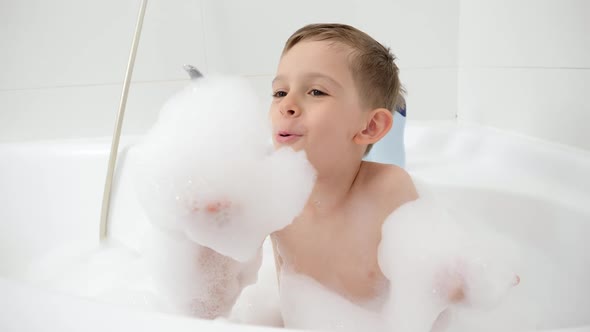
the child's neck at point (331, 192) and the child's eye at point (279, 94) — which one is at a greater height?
the child's eye at point (279, 94)

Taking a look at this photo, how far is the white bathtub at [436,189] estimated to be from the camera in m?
0.39

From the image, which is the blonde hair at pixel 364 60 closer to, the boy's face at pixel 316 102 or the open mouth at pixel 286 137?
the boy's face at pixel 316 102

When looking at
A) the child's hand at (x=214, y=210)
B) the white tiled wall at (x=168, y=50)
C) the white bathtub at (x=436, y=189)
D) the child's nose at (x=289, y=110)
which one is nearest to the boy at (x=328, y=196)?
the child's nose at (x=289, y=110)

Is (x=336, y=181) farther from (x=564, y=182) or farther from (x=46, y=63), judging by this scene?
(x=46, y=63)

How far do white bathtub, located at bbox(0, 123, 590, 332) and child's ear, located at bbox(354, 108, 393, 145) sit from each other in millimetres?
300

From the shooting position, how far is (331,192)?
0.83 m

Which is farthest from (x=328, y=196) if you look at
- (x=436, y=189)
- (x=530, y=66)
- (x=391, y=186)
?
(x=530, y=66)

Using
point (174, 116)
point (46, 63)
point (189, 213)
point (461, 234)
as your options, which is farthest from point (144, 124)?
point (461, 234)

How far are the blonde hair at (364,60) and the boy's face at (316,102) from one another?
17 millimetres

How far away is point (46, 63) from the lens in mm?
1426

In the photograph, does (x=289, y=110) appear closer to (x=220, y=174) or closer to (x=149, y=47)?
(x=220, y=174)

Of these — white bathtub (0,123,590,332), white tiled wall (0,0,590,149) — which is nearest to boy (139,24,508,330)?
white bathtub (0,123,590,332)

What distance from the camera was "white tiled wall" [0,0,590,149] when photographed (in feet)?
4.63

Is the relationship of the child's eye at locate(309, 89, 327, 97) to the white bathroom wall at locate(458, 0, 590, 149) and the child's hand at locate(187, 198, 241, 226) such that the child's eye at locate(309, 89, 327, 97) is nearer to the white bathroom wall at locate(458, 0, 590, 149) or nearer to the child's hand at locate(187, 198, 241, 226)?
the child's hand at locate(187, 198, 241, 226)
